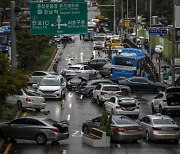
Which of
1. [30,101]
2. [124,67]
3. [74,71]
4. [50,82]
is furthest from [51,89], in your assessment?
[74,71]

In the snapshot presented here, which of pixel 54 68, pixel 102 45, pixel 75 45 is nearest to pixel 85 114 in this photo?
pixel 54 68

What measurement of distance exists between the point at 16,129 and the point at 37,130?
1.06 meters

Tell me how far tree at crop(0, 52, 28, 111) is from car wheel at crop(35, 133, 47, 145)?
233cm

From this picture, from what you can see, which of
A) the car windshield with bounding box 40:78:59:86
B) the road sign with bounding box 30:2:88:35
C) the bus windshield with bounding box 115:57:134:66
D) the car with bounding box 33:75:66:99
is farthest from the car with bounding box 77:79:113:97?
the road sign with bounding box 30:2:88:35

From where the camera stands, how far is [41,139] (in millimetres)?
29141

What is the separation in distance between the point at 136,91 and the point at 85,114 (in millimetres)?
13716

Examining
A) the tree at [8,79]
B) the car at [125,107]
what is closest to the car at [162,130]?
the tree at [8,79]

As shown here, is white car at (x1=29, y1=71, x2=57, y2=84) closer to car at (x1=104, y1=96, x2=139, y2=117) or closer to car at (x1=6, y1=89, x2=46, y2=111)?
car at (x1=6, y1=89, x2=46, y2=111)

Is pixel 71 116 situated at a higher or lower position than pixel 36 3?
lower

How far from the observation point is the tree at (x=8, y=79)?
28.9 meters

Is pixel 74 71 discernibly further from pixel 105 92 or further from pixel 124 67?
pixel 105 92

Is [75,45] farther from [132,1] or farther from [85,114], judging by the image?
[85,114]

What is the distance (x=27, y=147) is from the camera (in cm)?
2870

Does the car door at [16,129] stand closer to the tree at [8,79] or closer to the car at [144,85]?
the tree at [8,79]
